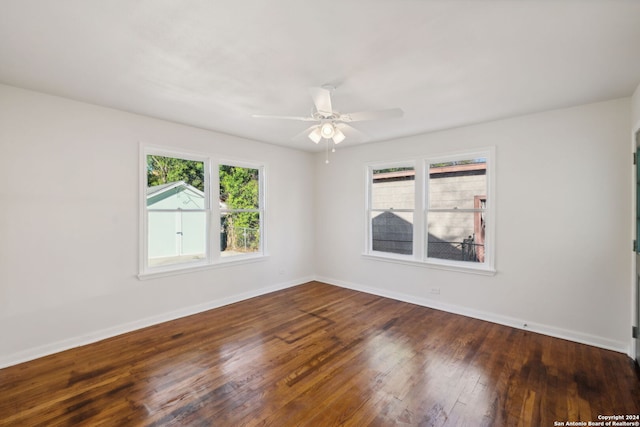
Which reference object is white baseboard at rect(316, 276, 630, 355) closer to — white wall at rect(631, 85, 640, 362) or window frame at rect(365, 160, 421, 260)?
white wall at rect(631, 85, 640, 362)

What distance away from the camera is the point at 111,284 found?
3.32 metres

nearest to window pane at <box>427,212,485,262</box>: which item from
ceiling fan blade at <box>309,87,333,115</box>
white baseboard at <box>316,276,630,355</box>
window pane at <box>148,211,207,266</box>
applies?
white baseboard at <box>316,276,630,355</box>

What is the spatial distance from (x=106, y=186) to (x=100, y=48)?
1.76 metres

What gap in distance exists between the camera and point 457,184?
4172mm

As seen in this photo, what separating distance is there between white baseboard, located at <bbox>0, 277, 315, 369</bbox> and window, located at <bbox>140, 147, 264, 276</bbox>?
616 mm

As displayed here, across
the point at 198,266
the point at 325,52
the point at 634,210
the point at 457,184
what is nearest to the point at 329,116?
the point at 325,52

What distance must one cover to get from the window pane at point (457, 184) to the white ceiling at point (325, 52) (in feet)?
3.20

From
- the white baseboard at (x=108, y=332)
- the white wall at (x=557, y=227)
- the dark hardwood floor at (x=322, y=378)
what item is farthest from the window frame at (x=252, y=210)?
the white wall at (x=557, y=227)

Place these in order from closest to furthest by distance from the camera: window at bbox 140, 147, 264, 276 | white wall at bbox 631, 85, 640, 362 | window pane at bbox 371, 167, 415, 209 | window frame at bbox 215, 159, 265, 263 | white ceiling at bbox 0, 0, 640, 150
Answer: white ceiling at bbox 0, 0, 640, 150
white wall at bbox 631, 85, 640, 362
window at bbox 140, 147, 264, 276
window frame at bbox 215, 159, 265, 263
window pane at bbox 371, 167, 415, 209

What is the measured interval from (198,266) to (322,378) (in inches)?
100

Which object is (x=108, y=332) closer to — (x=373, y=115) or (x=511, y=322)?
(x=373, y=115)

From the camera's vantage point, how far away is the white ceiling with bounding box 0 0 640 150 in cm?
168

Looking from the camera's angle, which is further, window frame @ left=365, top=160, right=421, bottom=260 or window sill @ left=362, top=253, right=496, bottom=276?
window frame @ left=365, top=160, right=421, bottom=260

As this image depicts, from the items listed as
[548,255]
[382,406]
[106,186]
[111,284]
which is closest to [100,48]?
[106,186]
